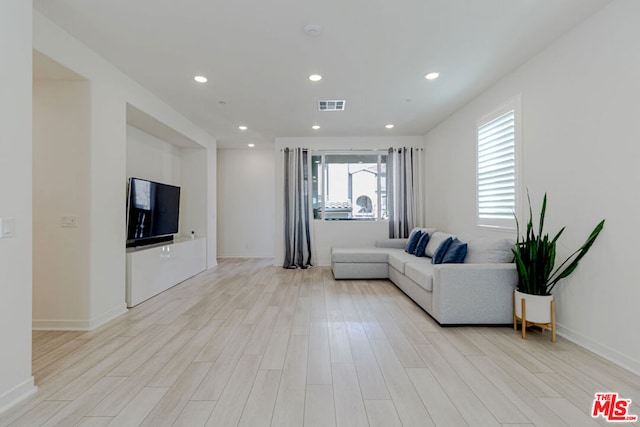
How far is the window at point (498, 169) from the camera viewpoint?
3.40m

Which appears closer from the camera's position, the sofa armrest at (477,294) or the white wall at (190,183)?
the sofa armrest at (477,294)

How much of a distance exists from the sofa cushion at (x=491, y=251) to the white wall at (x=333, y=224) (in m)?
2.82

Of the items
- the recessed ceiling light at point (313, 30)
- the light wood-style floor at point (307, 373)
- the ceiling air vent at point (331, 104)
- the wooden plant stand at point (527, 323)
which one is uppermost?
the ceiling air vent at point (331, 104)

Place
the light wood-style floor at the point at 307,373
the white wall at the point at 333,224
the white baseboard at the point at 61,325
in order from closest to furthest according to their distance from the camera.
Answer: the light wood-style floor at the point at 307,373
the white baseboard at the point at 61,325
the white wall at the point at 333,224

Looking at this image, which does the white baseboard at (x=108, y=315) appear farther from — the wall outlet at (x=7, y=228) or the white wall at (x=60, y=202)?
the wall outlet at (x=7, y=228)

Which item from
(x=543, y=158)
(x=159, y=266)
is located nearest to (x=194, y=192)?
(x=159, y=266)

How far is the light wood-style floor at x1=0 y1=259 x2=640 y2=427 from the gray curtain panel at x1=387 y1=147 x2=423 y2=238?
2888mm

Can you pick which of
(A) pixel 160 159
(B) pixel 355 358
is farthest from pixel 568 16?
(A) pixel 160 159

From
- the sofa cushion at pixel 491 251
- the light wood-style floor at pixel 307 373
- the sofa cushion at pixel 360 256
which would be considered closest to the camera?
the light wood-style floor at pixel 307 373

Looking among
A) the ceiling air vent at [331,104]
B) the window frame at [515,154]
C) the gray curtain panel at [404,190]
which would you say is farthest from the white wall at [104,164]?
the gray curtain panel at [404,190]

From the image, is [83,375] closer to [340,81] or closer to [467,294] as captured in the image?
[467,294]

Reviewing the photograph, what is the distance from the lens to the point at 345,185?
6.37m

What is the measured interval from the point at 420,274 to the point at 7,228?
3475 millimetres

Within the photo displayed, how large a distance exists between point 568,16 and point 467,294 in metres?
2.53
